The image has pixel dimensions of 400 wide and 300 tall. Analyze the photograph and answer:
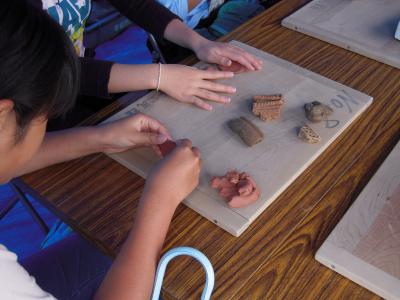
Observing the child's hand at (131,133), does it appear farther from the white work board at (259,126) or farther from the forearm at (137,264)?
the forearm at (137,264)

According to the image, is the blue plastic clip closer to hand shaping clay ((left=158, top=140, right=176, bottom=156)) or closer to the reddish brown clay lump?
the reddish brown clay lump

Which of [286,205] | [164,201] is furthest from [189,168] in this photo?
[286,205]

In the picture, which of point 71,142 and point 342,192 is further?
point 71,142

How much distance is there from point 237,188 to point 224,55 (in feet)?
1.45

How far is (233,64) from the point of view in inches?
41.4

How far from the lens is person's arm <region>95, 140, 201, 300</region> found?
671 mm

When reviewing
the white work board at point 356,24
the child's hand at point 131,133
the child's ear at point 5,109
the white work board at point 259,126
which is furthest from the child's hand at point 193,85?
the child's ear at point 5,109

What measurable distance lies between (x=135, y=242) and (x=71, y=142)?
11.4 inches

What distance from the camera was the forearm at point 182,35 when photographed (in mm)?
1165

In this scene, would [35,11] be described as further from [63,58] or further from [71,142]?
[71,142]

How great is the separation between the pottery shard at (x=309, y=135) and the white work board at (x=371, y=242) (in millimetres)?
130

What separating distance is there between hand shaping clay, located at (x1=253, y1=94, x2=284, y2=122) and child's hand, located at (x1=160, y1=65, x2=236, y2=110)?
77 mm

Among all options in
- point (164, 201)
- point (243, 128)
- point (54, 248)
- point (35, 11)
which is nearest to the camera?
point (35, 11)

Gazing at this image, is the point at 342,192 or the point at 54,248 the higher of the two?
the point at 342,192
